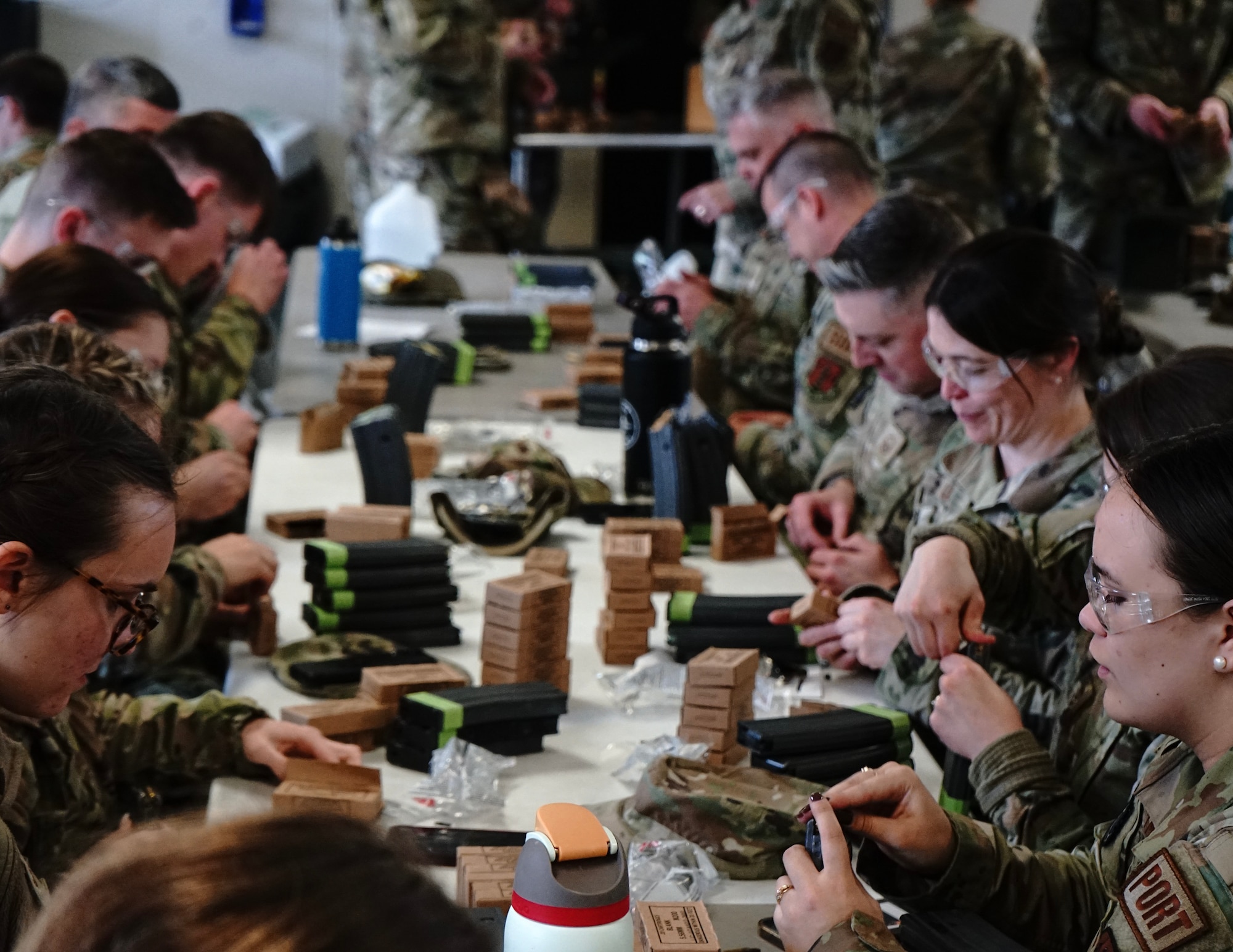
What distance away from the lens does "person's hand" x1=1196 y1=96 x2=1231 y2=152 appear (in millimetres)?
5410

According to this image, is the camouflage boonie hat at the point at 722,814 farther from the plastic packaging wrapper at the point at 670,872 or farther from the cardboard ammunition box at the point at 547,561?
the cardboard ammunition box at the point at 547,561

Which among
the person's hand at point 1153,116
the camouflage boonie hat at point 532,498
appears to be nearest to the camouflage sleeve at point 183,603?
the camouflage boonie hat at point 532,498

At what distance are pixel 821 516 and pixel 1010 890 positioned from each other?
4.82ft

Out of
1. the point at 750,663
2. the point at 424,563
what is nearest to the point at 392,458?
the point at 424,563

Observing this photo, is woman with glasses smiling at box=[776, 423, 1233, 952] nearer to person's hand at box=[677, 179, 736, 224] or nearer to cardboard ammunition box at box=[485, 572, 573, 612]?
cardboard ammunition box at box=[485, 572, 573, 612]

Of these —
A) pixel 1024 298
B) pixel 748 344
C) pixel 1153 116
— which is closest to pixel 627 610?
pixel 1024 298

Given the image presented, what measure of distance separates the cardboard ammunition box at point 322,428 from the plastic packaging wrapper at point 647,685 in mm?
1329

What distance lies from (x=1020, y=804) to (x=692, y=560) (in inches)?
41.7

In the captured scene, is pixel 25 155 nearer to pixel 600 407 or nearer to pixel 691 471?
pixel 600 407

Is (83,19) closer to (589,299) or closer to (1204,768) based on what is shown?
(589,299)

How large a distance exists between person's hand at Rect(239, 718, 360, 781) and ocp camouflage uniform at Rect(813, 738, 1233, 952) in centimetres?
67

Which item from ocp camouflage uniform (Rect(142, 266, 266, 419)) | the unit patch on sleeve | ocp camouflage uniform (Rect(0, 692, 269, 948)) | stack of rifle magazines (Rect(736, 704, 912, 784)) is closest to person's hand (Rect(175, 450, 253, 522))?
ocp camouflage uniform (Rect(142, 266, 266, 419))

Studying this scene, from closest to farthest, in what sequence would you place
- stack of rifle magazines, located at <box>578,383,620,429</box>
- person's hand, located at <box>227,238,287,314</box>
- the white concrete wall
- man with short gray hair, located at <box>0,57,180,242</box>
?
stack of rifle magazines, located at <box>578,383,620,429</box>
person's hand, located at <box>227,238,287,314</box>
man with short gray hair, located at <box>0,57,180,242</box>
the white concrete wall

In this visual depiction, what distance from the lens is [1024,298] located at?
2.24 meters
